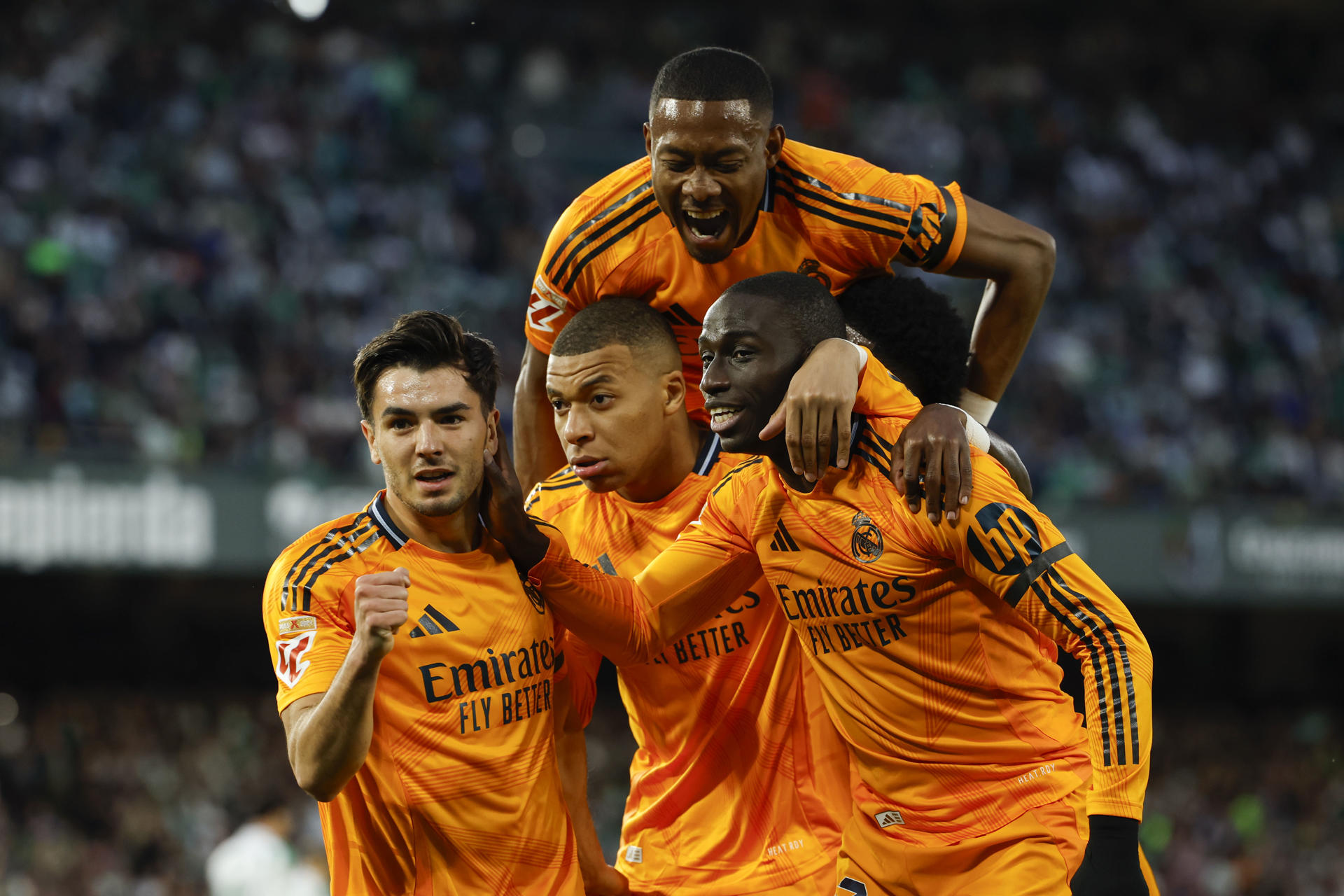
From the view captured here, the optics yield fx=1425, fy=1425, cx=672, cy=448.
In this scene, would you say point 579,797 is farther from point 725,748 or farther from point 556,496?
point 556,496

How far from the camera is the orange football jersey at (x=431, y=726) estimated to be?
11.7ft

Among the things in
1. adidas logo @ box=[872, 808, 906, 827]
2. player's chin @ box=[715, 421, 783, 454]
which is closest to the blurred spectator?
adidas logo @ box=[872, 808, 906, 827]

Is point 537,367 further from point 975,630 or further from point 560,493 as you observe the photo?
point 975,630

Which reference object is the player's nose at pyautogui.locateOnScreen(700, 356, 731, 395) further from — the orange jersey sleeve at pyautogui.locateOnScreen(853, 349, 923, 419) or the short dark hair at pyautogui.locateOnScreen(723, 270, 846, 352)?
the orange jersey sleeve at pyautogui.locateOnScreen(853, 349, 923, 419)

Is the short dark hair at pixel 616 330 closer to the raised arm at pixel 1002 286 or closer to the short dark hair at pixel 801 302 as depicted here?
the short dark hair at pixel 801 302

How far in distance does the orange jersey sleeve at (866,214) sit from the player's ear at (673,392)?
0.61 meters

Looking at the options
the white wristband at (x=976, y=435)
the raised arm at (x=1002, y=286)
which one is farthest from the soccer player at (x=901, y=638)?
the raised arm at (x=1002, y=286)

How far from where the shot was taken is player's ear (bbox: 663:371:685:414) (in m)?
4.56

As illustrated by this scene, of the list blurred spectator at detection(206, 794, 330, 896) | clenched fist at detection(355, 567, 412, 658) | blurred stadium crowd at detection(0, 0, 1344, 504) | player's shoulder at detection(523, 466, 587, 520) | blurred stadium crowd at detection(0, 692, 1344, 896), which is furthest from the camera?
blurred stadium crowd at detection(0, 0, 1344, 504)

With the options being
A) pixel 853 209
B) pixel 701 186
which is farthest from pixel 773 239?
pixel 701 186

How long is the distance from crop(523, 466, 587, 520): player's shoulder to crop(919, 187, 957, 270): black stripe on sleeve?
4.54 feet

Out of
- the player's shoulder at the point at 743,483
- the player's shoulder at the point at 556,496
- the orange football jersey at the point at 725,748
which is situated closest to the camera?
the player's shoulder at the point at 743,483

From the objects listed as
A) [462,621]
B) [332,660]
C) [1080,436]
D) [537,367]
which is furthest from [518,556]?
[1080,436]

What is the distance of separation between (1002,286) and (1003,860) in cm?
211
